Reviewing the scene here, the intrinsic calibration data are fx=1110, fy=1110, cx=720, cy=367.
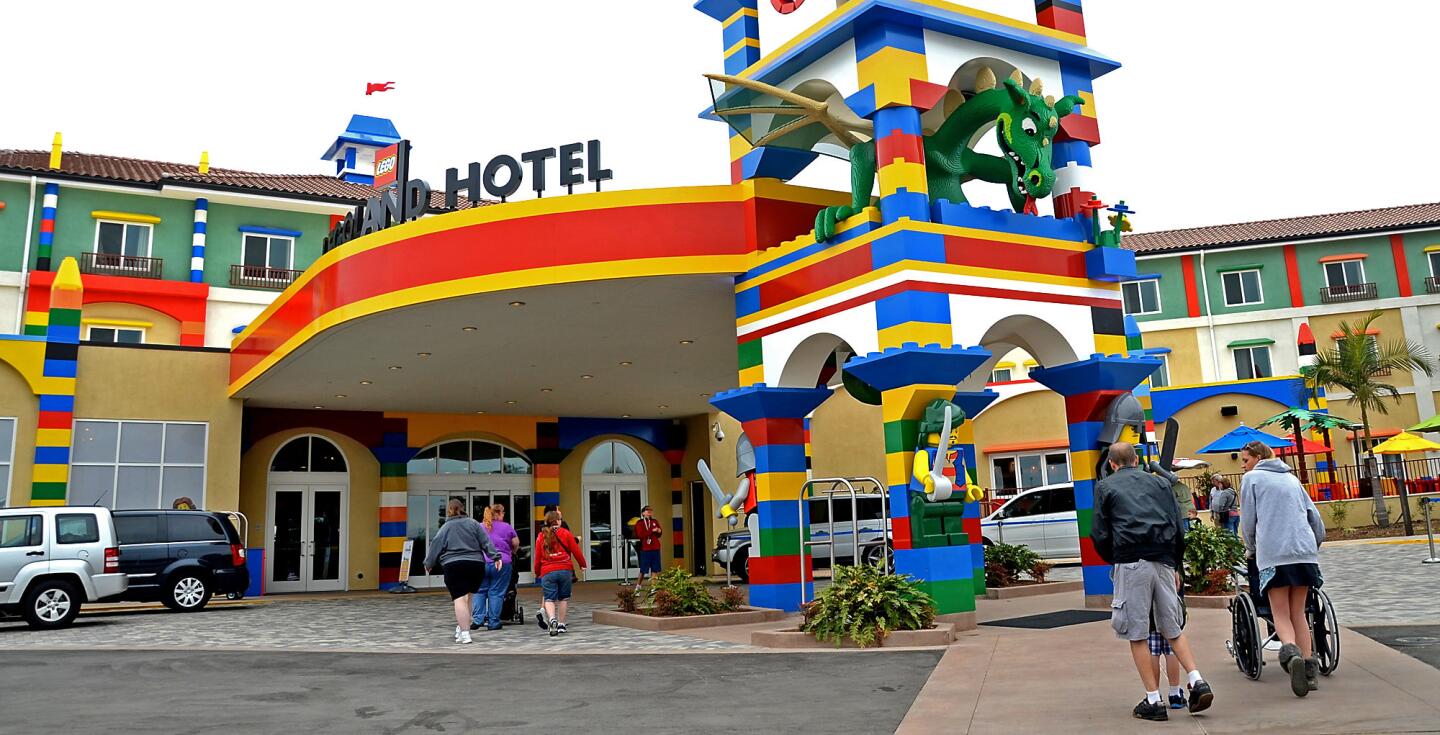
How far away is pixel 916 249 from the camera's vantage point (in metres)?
11.5

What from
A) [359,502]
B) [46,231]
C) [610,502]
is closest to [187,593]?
[359,502]

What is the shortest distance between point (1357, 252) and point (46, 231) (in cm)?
4103

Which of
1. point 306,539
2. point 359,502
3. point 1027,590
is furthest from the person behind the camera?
point 359,502

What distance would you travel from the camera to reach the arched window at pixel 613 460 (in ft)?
86.0

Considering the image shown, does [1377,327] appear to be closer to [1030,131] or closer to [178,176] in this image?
[1030,131]

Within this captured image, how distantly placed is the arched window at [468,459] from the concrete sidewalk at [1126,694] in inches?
678

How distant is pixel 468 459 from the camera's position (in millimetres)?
25188

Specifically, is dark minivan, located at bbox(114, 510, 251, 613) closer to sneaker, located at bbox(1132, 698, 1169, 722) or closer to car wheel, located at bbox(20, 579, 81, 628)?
car wheel, located at bbox(20, 579, 81, 628)

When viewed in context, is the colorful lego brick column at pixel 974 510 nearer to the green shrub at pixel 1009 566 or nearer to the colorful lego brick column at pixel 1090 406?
the green shrub at pixel 1009 566

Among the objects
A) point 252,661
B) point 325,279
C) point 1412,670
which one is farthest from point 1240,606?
point 325,279

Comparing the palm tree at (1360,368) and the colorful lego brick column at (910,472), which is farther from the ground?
the palm tree at (1360,368)

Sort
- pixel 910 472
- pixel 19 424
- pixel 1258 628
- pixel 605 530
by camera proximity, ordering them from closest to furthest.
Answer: pixel 1258 628 → pixel 910 472 → pixel 19 424 → pixel 605 530

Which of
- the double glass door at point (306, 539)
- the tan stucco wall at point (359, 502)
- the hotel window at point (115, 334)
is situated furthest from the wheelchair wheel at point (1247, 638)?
the hotel window at point (115, 334)

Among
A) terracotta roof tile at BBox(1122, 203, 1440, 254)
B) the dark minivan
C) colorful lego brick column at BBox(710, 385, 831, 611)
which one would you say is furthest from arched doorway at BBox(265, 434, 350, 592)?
terracotta roof tile at BBox(1122, 203, 1440, 254)
